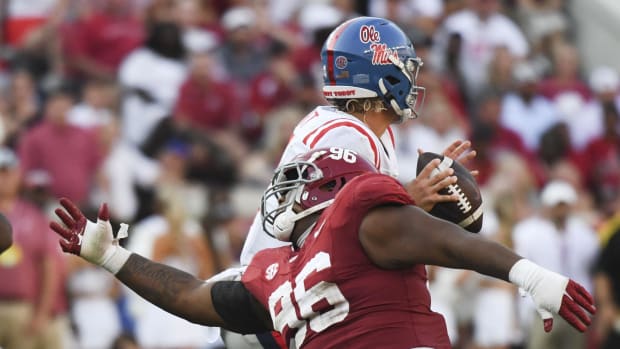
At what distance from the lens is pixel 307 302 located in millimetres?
5254

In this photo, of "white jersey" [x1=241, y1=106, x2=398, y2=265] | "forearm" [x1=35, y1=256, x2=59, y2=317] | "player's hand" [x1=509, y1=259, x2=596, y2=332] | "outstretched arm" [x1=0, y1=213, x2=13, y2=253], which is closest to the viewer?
"player's hand" [x1=509, y1=259, x2=596, y2=332]

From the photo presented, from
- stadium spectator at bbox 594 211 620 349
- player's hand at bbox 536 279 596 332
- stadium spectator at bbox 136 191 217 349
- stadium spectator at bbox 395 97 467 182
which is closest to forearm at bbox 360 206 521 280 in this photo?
player's hand at bbox 536 279 596 332

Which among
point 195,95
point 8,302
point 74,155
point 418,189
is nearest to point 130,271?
point 418,189

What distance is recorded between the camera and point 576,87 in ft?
47.4

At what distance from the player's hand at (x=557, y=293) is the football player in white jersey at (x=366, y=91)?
1.42 metres

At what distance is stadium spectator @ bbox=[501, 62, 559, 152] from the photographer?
1368cm

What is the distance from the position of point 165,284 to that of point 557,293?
177cm

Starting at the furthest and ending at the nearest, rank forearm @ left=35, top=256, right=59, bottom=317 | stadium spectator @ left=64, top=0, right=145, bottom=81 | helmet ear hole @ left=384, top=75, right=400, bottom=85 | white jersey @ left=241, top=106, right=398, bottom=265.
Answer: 1. stadium spectator @ left=64, top=0, right=145, bottom=81
2. forearm @ left=35, top=256, right=59, bottom=317
3. helmet ear hole @ left=384, top=75, right=400, bottom=85
4. white jersey @ left=241, top=106, right=398, bottom=265

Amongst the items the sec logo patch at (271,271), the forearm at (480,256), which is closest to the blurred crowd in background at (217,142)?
the sec logo patch at (271,271)

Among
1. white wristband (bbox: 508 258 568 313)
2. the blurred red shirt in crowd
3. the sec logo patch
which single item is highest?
the blurred red shirt in crowd

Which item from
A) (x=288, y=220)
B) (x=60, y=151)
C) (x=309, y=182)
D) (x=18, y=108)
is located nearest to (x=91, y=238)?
(x=288, y=220)

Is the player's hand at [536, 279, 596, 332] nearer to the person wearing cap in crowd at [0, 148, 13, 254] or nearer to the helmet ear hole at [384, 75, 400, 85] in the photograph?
the helmet ear hole at [384, 75, 400, 85]

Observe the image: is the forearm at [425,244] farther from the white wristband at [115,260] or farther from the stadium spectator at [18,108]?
the stadium spectator at [18,108]

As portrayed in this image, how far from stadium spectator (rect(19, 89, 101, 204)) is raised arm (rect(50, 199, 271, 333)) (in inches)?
204
